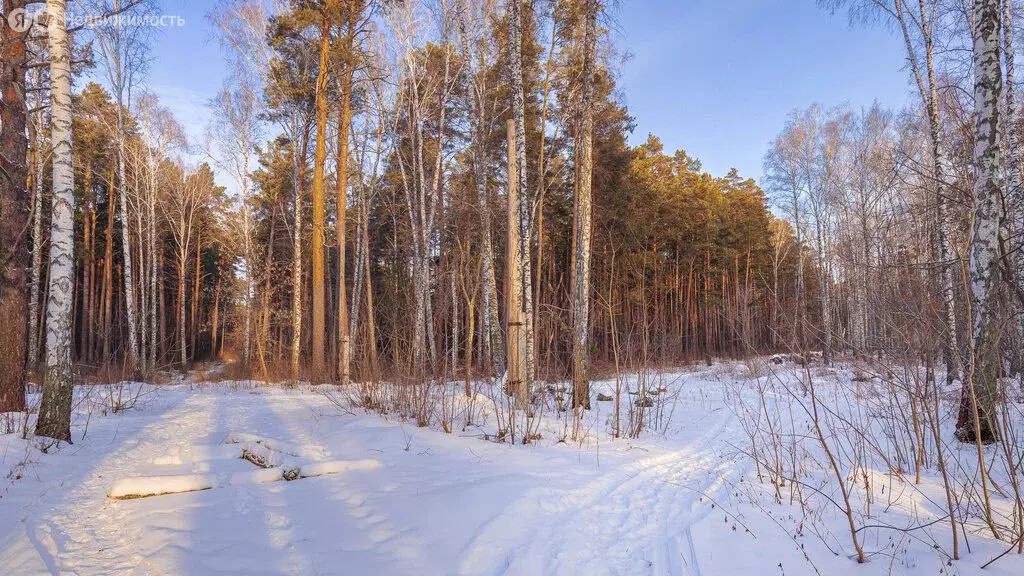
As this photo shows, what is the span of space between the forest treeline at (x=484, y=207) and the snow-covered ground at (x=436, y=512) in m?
1.07

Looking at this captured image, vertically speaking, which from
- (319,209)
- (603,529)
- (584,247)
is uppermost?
(319,209)

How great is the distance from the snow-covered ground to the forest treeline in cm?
107

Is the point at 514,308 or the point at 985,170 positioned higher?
the point at 985,170

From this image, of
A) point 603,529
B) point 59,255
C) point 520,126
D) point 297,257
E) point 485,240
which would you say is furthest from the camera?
point 297,257

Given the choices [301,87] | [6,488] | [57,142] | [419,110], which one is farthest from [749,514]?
[301,87]

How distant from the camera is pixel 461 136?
56.3 feet

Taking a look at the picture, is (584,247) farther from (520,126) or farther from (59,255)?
(59,255)

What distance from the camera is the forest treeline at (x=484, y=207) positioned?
5.27 meters

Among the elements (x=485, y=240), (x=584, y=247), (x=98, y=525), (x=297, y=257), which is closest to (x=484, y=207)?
(x=485, y=240)

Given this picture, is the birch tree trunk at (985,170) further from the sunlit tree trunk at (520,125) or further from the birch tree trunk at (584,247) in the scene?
the sunlit tree trunk at (520,125)

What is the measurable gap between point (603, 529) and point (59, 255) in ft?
20.8

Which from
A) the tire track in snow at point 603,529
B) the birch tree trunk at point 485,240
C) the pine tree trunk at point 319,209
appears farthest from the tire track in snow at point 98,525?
the pine tree trunk at point 319,209

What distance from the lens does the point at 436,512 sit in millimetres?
3264

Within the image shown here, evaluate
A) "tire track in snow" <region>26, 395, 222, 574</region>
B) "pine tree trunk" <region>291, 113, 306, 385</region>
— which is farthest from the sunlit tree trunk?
"pine tree trunk" <region>291, 113, 306, 385</region>
